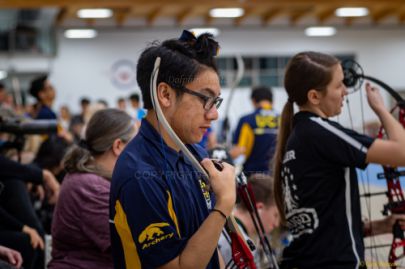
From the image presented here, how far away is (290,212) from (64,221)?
2.62ft

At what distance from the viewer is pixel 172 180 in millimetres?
1637

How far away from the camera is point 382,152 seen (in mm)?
2053

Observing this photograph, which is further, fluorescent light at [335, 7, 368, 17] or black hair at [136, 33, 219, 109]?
fluorescent light at [335, 7, 368, 17]

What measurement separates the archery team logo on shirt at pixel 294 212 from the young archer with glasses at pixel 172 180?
1.53 ft

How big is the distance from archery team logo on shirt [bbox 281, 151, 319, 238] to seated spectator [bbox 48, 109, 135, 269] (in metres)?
0.61

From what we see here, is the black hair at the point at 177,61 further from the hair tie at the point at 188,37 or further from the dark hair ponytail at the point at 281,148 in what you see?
the dark hair ponytail at the point at 281,148

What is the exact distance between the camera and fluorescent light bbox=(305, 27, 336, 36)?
15.9m

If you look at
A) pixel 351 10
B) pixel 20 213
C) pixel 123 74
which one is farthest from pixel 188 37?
pixel 123 74

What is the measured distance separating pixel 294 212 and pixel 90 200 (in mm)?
720

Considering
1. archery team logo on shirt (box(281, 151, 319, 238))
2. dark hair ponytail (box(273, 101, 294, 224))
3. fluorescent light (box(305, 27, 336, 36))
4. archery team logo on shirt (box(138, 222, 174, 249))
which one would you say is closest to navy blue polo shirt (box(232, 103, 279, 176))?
dark hair ponytail (box(273, 101, 294, 224))

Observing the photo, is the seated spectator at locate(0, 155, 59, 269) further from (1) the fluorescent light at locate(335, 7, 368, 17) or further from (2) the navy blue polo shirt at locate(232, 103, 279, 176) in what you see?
(1) the fluorescent light at locate(335, 7, 368, 17)

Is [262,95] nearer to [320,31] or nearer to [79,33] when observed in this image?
[79,33]

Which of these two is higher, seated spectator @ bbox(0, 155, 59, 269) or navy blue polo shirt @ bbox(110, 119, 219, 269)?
navy blue polo shirt @ bbox(110, 119, 219, 269)

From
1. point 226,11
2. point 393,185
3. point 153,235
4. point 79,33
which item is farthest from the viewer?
point 79,33
